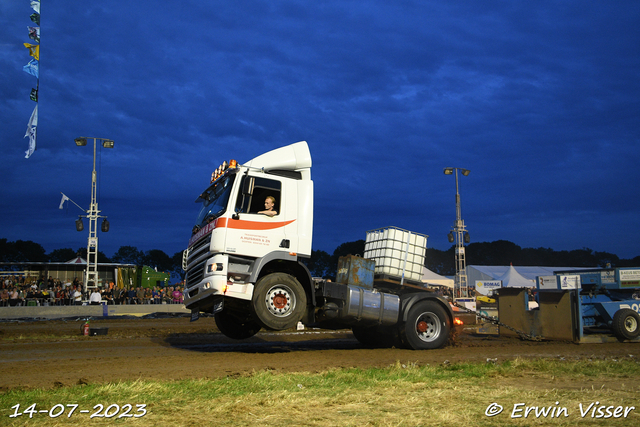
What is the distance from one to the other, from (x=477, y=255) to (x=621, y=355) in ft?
373

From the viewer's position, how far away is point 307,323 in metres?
9.80

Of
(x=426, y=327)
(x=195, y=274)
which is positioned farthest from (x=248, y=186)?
(x=426, y=327)

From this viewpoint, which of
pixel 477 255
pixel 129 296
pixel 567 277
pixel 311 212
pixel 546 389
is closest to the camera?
pixel 546 389

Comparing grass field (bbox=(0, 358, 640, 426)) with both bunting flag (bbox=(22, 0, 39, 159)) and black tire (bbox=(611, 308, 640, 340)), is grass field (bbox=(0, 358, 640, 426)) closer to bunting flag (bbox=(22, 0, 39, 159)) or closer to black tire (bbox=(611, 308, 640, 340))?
black tire (bbox=(611, 308, 640, 340))

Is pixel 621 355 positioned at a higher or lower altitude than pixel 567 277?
lower

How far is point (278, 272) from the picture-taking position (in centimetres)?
947

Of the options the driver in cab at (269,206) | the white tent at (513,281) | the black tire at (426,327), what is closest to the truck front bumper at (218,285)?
the driver in cab at (269,206)

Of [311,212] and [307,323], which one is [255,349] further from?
[311,212]

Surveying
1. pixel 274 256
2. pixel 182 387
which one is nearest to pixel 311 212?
pixel 274 256

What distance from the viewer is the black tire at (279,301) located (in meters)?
8.90

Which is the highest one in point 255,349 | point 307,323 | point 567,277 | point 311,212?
point 311,212

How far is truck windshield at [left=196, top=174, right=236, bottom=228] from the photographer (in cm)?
948

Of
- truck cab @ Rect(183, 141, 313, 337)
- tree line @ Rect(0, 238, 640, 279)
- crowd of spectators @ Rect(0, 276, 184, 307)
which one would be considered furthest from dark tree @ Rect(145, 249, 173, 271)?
truck cab @ Rect(183, 141, 313, 337)

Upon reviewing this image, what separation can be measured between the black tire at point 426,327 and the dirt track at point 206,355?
0.27 meters
